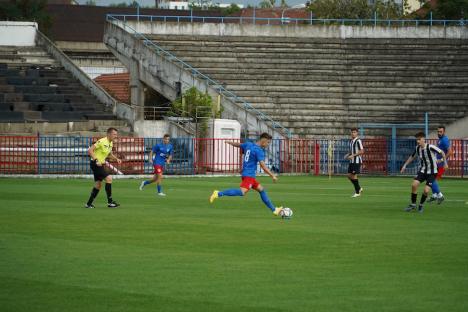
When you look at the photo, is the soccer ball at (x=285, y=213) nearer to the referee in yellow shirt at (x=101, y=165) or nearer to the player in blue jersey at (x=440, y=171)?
the referee in yellow shirt at (x=101, y=165)

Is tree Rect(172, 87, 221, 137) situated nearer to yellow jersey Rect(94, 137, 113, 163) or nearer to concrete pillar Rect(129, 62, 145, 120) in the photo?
concrete pillar Rect(129, 62, 145, 120)

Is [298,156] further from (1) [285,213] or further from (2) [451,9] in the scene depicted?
(2) [451,9]

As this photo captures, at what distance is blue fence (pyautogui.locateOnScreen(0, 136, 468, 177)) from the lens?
4409cm

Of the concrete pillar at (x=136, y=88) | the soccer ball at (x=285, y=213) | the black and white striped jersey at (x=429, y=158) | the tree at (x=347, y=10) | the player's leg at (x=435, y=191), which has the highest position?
the tree at (x=347, y=10)

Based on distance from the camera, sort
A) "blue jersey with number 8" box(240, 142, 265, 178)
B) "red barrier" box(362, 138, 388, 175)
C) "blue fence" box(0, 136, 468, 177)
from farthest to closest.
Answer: "red barrier" box(362, 138, 388, 175), "blue fence" box(0, 136, 468, 177), "blue jersey with number 8" box(240, 142, 265, 178)

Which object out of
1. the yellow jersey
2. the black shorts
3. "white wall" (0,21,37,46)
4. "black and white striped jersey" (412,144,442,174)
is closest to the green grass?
"black and white striped jersey" (412,144,442,174)

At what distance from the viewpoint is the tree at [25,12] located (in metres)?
80.4

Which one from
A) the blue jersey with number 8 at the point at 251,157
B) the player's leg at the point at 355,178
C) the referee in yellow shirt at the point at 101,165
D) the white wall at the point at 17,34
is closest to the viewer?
the blue jersey with number 8 at the point at 251,157

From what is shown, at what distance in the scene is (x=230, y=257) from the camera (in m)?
15.1

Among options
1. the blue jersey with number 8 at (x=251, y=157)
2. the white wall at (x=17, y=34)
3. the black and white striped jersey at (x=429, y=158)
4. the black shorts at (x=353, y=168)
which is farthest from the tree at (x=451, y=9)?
the blue jersey with number 8 at (x=251, y=157)

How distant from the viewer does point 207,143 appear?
47.0 meters

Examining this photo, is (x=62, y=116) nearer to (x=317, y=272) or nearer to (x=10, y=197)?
(x=10, y=197)

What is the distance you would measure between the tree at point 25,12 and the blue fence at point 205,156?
36.7 m

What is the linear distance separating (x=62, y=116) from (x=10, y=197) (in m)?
25.1
